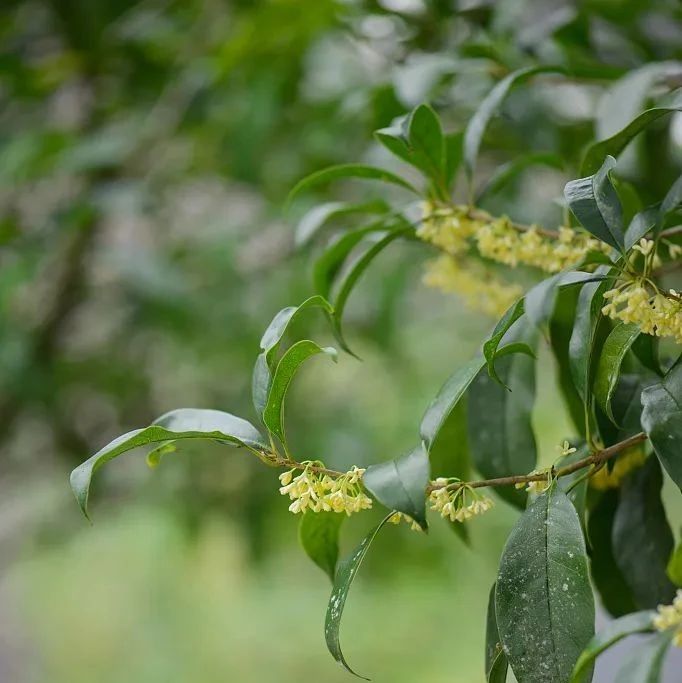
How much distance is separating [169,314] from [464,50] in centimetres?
53

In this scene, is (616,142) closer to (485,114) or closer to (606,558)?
(485,114)

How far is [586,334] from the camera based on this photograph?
1.25ft

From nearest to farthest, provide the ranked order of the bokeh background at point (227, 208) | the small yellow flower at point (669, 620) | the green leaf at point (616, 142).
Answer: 1. the small yellow flower at point (669, 620)
2. the green leaf at point (616, 142)
3. the bokeh background at point (227, 208)

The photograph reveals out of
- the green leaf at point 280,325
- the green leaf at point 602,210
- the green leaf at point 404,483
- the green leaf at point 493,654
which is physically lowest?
the green leaf at point 493,654

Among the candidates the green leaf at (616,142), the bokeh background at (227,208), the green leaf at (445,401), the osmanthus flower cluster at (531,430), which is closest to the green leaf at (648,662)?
the osmanthus flower cluster at (531,430)

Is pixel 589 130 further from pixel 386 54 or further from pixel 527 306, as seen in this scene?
pixel 527 306

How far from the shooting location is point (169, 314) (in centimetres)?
110

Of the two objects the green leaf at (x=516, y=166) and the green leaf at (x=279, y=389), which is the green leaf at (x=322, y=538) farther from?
the green leaf at (x=516, y=166)

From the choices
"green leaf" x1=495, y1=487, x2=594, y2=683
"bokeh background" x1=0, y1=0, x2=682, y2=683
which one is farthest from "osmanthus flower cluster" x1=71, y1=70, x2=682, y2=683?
"bokeh background" x1=0, y1=0, x2=682, y2=683

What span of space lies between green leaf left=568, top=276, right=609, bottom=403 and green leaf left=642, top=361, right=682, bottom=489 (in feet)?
0.10

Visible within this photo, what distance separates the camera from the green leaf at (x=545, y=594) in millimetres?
346

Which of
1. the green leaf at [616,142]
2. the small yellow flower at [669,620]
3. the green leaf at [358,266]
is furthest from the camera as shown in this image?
the green leaf at [358,266]

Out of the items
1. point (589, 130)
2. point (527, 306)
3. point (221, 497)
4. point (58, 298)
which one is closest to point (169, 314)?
point (58, 298)

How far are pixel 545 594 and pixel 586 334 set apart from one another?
108 mm
